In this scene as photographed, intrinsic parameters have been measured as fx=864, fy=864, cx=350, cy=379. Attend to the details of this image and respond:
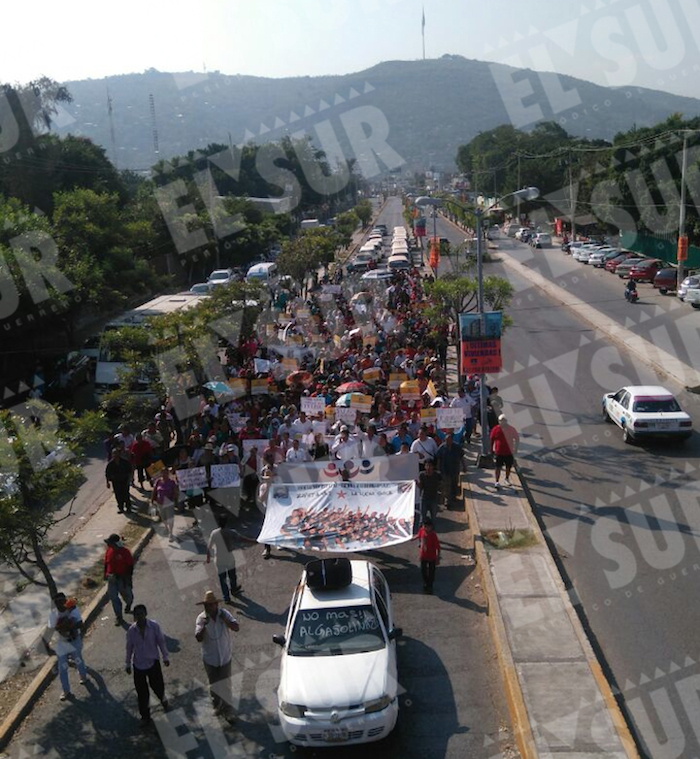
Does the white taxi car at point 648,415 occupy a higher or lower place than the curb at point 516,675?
lower

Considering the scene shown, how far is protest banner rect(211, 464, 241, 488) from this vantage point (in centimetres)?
1638

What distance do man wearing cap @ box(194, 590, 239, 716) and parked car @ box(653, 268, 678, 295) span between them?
3933 cm

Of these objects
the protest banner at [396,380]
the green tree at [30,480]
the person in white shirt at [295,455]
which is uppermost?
the green tree at [30,480]

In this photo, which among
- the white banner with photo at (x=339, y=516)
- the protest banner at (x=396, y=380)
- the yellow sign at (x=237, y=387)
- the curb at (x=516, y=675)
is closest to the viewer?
the curb at (x=516, y=675)

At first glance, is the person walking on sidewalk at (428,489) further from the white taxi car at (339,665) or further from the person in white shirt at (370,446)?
the white taxi car at (339,665)

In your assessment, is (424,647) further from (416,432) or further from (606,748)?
(416,432)

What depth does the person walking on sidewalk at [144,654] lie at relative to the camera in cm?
956

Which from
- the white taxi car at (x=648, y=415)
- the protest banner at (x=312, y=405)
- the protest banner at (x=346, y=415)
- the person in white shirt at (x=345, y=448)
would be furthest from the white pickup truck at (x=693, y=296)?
the person in white shirt at (x=345, y=448)

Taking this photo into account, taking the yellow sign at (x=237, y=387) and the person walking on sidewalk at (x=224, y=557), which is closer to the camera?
the person walking on sidewalk at (x=224, y=557)

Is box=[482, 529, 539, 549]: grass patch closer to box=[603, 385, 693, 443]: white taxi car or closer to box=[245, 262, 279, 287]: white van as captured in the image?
box=[603, 385, 693, 443]: white taxi car

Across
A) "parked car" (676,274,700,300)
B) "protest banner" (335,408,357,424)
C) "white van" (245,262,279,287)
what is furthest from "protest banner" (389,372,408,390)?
"white van" (245,262,279,287)

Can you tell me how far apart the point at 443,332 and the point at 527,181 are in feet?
274

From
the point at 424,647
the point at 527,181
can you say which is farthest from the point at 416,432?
the point at 527,181

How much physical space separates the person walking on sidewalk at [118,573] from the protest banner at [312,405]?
765cm
